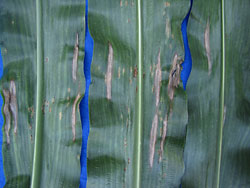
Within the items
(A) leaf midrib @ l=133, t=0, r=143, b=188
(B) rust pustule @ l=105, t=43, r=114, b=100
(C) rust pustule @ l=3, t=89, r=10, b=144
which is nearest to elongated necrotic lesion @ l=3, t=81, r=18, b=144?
(C) rust pustule @ l=3, t=89, r=10, b=144

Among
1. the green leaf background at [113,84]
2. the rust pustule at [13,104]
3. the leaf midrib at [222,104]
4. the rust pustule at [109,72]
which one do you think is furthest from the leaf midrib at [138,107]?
the rust pustule at [13,104]

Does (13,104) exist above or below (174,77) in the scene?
below

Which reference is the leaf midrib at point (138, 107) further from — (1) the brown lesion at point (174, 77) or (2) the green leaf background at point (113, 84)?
(1) the brown lesion at point (174, 77)

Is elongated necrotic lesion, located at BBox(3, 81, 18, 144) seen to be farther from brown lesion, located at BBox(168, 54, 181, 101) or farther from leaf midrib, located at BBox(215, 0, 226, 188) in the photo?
leaf midrib, located at BBox(215, 0, 226, 188)

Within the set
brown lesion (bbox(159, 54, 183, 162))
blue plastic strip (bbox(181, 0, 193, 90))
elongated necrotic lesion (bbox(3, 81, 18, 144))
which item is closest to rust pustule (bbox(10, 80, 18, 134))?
elongated necrotic lesion (bbox(3, 81, 18, 144))

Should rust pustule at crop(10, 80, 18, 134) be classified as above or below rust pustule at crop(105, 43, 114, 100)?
below

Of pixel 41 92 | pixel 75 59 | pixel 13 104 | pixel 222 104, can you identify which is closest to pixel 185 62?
pixel 222 104

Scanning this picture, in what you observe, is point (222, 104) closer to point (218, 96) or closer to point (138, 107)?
point (218, 96)

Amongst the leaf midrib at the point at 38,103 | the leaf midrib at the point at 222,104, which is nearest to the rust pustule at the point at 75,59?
the leaf midrib at the point at 38,103

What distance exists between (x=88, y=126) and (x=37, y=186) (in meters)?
0.30

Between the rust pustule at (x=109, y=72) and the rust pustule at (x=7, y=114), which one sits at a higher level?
the rust pustule at (x=109, y=72)

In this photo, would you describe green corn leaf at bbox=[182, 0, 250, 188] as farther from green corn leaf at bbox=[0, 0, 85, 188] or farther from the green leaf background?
green corn leaf at bbox=[0, 0, 85, 188]

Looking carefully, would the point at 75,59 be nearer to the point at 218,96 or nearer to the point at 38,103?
the point at 38,103

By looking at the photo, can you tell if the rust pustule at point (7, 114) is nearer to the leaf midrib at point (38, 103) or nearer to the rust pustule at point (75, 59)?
the leaf midrib at point (38, 103)
